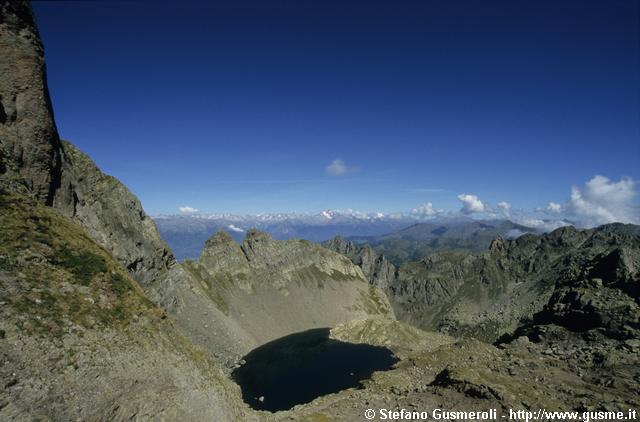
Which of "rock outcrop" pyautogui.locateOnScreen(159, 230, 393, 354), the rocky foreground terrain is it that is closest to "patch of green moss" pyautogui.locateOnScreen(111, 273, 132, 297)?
the rocky foreground terrain

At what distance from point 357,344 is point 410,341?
21.3 meters

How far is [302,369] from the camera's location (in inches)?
4877

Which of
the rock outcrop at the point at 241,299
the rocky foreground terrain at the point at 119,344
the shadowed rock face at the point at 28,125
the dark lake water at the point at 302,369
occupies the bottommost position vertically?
the dark lake water at the point at 302,369

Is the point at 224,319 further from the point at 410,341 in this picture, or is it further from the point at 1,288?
the point at 1,288

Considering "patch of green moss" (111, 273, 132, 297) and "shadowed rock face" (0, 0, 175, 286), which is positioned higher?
"shadowed rock face" (0, 0, 175, 286)

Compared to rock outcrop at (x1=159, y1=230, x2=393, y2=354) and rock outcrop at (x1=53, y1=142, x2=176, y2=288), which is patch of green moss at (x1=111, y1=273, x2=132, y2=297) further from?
rock outcrop at (x1=159, y1=230, x2=393, y2=354)

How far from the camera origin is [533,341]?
173ft

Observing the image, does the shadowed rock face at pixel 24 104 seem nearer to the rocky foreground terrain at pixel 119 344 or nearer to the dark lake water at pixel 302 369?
the rocky foreground terrain at pixel 119 344

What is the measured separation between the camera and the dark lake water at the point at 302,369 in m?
97.4

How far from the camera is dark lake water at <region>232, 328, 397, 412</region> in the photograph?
97.4 metres

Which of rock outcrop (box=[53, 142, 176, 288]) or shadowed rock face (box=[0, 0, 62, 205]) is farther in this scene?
rock outcrop (box=[53, 142, 176, 288])

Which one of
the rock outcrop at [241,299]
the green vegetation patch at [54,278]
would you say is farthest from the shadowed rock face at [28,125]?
the rock outcrop at [241,299]

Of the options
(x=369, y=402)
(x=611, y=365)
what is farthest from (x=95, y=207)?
(x=611, y=365)

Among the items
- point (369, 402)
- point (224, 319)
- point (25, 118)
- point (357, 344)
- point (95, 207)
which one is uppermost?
point (25, 118)
